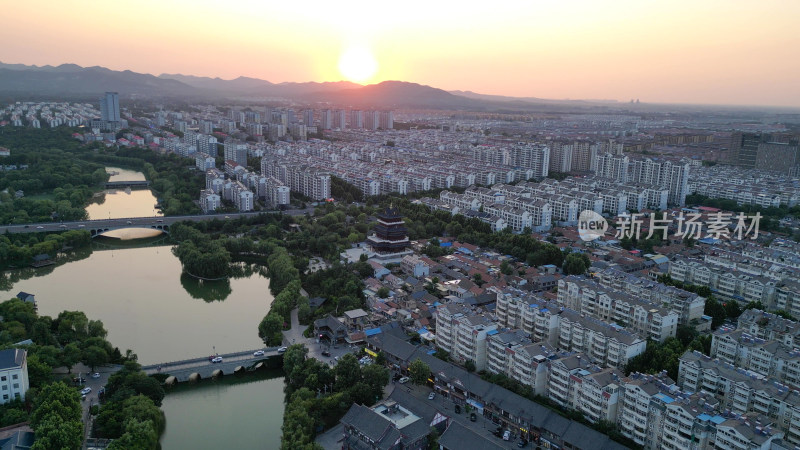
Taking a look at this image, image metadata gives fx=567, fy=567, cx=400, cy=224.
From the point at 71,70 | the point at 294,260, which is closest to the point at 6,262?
the point at 294,260

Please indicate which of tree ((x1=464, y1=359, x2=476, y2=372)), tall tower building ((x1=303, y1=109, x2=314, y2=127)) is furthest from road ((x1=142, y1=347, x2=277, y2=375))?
tall tower building ((x1=303, y1=109, x2=314, y2=127))

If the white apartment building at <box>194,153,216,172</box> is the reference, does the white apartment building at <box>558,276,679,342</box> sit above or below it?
below

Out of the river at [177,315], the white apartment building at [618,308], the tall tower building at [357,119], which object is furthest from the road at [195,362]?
the tall tower building at [357,119]

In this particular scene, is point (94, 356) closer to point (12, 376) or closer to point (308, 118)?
point (12, 376)

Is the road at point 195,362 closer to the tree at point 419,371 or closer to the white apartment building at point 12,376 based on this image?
the white apartment building at point 12,376

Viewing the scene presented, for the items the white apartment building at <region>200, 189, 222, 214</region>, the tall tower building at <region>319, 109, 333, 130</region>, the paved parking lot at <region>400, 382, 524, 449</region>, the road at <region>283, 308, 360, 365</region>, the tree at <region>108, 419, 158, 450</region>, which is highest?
the tall tower building at <region>319, 109, 333, 130</region>

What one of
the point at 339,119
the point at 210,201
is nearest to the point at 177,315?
the point at 210,201

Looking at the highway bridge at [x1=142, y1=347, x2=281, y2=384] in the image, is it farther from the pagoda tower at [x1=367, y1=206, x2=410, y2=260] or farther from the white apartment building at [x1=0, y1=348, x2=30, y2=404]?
the pagoda tower at [x1=367, y1=206, x2=410, y2=260]

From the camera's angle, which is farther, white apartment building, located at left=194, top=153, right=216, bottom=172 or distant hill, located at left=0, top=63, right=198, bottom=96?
distant hill, located at left=0, top=63, right=198, bottom=96
